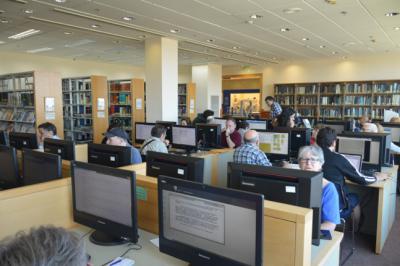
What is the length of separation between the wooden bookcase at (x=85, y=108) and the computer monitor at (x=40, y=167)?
6.08 metres

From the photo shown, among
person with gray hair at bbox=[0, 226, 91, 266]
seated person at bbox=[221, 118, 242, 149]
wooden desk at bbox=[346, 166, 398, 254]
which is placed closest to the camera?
person with gray hair at bbox=[0, 226, 91, 266]

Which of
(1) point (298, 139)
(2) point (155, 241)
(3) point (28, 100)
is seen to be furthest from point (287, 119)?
(3) point (28, 100)

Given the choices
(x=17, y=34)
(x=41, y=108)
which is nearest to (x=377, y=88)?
(x=41, y=108)

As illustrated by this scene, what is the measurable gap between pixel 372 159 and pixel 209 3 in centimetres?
343

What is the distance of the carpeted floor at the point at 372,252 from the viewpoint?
334cm

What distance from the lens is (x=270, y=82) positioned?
13.6 metres

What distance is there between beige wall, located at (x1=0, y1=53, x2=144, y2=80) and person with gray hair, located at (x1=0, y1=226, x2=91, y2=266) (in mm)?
11738

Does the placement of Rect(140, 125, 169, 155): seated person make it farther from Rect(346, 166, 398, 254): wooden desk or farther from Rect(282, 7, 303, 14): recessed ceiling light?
Rect(282, 7, 303, 14): recessed ceiling light

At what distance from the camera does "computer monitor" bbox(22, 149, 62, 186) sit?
2270mm

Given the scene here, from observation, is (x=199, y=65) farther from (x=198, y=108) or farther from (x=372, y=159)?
(x=372, y=159)

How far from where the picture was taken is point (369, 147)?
407 cm

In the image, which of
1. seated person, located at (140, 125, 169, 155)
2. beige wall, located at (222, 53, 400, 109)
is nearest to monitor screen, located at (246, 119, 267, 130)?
seated person, located at (140, 125, 169, 155)

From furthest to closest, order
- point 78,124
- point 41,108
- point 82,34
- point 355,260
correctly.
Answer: point 78,124 < point 82,34 < point 41,108 < point 355,260

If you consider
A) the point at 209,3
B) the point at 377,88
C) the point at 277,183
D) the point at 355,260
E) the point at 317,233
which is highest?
the point at 209,3
